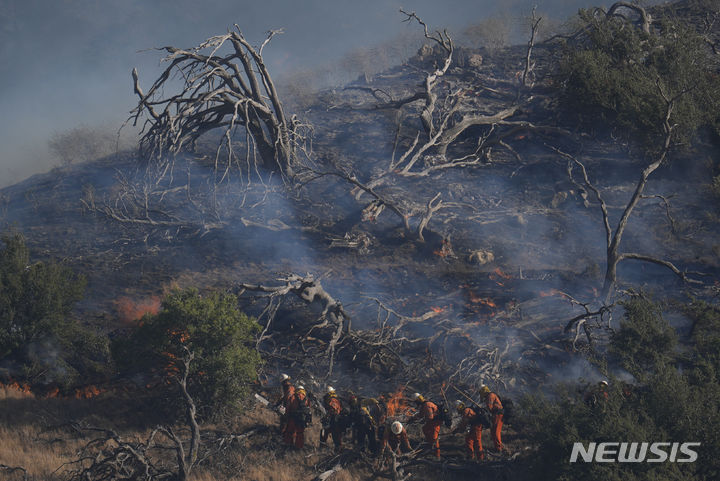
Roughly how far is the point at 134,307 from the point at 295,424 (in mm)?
6232

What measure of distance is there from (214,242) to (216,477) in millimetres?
8835

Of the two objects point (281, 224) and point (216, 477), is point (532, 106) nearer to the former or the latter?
point (281, 224)

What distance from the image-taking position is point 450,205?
54.4 feet

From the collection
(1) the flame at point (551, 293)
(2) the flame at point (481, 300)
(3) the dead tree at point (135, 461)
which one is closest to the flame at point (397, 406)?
Result: (2) the flame at point (481, 300)

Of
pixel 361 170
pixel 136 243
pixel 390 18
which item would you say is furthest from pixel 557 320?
pixel 390 18

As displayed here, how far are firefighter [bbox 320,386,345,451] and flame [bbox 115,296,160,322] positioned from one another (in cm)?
575

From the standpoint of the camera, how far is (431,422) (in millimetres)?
8836

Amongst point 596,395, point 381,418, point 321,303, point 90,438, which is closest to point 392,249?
point 321,303

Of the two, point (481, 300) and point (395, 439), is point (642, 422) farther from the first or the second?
point (481, 300)

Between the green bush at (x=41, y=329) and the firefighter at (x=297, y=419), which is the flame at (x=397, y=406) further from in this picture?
the green bush at (x=41, y=329)

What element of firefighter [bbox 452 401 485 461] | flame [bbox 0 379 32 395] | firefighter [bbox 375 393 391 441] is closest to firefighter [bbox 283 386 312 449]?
firefighter [bbox 375 393 391 441]

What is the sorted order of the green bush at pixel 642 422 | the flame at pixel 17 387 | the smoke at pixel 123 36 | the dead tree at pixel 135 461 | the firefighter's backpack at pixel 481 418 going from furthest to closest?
1. the smoke at pixel 123 36
2. the flame at pixel 17 387
3. the firefighter's backpack at pixel 481 418
4. the dead tree at pixel 135 461
5. the green bush at pixel 642 422

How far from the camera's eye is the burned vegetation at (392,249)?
9430 mm

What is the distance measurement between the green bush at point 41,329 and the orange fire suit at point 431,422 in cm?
686
